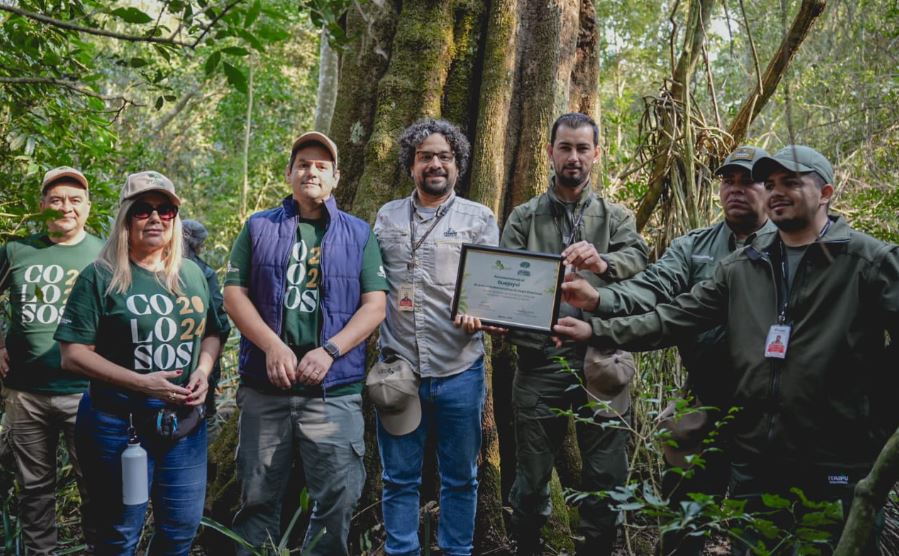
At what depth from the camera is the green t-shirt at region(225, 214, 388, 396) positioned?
3.58 meters

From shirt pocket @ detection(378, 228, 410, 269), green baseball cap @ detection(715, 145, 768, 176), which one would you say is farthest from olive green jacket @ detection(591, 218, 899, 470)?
shirt pocket @ detection(378, 228, 410, 269)

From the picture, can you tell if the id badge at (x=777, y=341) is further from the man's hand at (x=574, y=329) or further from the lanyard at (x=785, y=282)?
the man's hand at (x=574, y=329)

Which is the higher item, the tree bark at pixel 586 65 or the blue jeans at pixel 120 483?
the tree bark at pixel 586 65

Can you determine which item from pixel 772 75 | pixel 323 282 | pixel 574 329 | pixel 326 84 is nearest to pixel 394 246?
pixel 323 282

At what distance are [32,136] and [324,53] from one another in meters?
7.38

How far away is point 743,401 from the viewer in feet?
9.82

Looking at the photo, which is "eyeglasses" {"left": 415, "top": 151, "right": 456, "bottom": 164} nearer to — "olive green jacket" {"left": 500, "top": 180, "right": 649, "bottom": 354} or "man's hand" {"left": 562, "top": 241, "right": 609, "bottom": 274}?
"olive green jacket" {"left": 500, "top": 180, "right": 649, "bottom": 354}

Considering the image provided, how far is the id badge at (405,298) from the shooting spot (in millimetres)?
3830

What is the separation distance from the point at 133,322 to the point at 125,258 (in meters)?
0.29

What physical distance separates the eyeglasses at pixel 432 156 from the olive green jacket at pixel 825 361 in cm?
168

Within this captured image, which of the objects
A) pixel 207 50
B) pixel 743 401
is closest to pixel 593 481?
pixel 743 401

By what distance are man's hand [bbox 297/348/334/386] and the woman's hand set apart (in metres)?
0.51

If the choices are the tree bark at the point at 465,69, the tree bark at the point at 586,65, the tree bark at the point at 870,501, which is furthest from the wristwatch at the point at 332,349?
the tree bark at the point at 586,65

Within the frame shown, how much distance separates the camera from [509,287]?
12.2 ft
